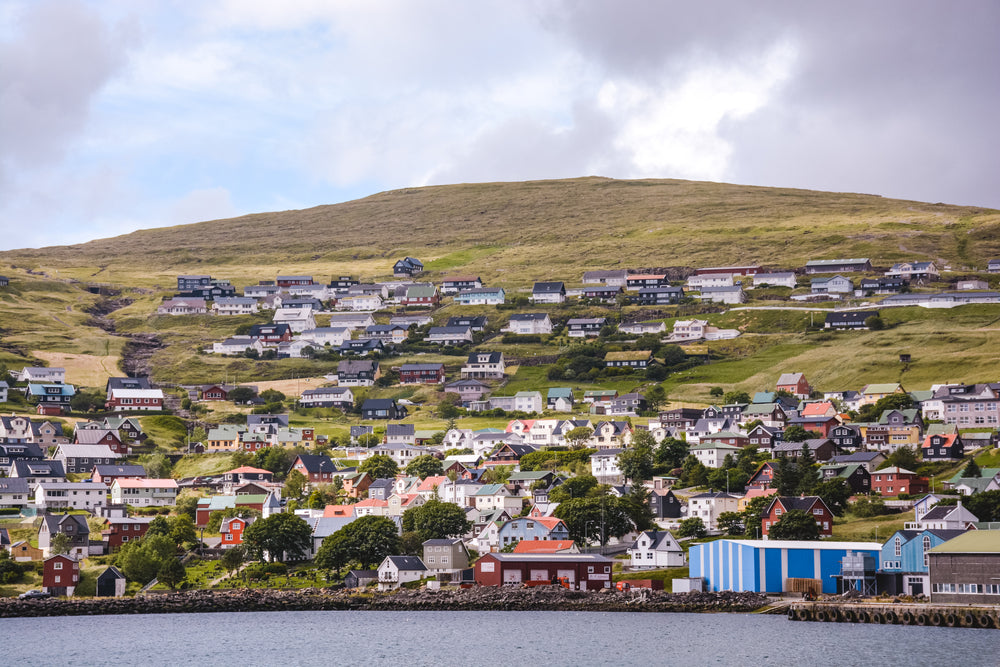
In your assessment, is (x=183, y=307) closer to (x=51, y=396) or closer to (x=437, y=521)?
(x=51, y=396)

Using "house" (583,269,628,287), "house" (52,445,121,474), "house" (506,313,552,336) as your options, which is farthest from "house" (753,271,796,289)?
"house" (52,445,121,474)

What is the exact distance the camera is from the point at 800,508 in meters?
75.8

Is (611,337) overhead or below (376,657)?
overhead

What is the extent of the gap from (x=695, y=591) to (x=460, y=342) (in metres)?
94.0

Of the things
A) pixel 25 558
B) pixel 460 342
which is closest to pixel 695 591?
pixel 25 558

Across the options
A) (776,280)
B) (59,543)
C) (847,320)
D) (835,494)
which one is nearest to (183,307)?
(776,280)

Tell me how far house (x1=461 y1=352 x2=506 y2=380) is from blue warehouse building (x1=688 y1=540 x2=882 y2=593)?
75.0 metres

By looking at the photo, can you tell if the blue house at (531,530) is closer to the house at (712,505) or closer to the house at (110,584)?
the house at (712,505)

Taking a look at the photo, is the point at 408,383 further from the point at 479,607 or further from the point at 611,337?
the point at 479,607

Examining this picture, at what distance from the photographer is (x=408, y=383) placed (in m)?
144

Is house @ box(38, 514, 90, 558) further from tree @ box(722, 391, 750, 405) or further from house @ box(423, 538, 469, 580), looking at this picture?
tree @ box(722, 391, 750, 405)

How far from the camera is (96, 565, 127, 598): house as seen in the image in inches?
2946

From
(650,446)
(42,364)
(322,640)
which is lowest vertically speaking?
(322,640)

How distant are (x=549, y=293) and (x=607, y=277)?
981 cm
